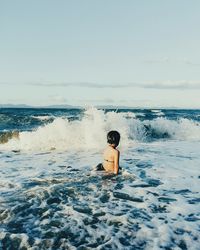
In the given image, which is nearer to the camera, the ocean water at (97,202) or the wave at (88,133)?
the ocean water at (97,202)

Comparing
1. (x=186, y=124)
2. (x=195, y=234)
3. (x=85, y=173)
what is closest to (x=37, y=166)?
(x=85, y=173)

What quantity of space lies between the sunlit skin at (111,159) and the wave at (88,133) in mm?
6405

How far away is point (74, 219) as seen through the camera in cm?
555

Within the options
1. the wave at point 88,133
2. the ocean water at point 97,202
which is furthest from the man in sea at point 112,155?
the wave at point 88,133

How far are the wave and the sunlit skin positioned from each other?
6.41 meters

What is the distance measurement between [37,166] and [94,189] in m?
3.32

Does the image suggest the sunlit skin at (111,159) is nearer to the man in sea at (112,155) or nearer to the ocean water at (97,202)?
the man in sea at (112,155)

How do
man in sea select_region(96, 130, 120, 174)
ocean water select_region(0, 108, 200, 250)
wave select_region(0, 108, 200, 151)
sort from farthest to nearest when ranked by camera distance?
wave select_region(0, 108, 200, 151) → man in sea select_region(96, 130, 120, 174) → ocean water select_region(0, 108, 200, 250)

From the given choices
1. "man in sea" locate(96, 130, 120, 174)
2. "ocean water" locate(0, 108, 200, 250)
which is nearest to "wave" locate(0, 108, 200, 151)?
"ocean water" locate(0, 108, 200, 250)

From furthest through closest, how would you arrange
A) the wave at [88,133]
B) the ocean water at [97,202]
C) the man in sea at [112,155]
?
the wave at [88,133] → the man in sea at [112,155] → the ocean water at [97,202]

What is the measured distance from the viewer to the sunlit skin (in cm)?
844

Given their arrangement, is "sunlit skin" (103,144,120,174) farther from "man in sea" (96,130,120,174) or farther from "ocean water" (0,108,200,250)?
"ocean water" (0,108,200,250)

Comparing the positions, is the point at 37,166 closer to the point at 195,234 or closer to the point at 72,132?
the point at 195,234

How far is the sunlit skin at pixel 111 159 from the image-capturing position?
8438mm
